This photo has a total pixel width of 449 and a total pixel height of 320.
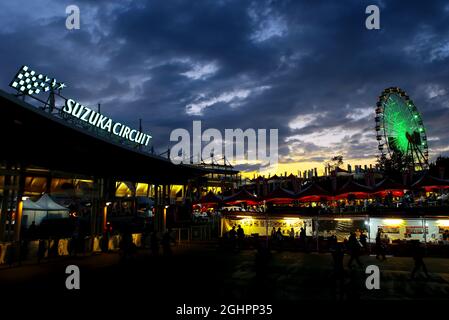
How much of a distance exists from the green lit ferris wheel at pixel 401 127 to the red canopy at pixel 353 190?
2149 cm

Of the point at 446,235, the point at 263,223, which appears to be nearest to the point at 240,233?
the point at 263,223

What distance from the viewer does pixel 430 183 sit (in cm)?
2367

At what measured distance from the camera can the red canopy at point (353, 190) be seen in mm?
24047

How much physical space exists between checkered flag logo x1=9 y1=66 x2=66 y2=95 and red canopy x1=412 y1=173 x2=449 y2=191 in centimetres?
2677

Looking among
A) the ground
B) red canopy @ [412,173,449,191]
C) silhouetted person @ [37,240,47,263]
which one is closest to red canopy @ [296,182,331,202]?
red canopy @ [412,173,449,191]

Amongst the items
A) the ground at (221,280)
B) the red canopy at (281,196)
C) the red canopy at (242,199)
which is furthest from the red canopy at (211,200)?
the ground at (221,280)

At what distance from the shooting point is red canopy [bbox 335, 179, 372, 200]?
78.9 ft

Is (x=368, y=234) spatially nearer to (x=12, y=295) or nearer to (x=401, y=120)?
(x=12, y=295)

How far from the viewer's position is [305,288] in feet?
38.4

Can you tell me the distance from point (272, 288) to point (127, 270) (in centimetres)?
667

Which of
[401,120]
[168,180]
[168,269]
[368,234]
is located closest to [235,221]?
[168,180]

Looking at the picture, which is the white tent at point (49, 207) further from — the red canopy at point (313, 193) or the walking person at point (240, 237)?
the red canopy at point (313, 193)

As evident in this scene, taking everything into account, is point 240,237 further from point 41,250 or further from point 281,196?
point 41,250

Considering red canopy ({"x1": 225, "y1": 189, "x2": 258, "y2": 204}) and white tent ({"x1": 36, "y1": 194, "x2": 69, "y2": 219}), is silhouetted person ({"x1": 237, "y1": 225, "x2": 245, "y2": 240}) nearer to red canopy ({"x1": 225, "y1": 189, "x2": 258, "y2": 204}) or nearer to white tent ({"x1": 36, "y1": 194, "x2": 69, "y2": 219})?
red canopy ({"x1": 225, "y1": 189, "x2": 258, "y2": 204})
